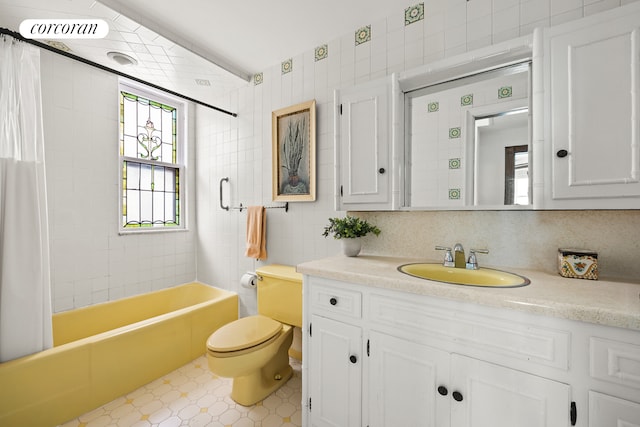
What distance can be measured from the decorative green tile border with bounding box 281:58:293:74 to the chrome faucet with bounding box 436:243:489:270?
69.1 inches

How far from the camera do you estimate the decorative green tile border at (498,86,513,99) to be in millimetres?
1239

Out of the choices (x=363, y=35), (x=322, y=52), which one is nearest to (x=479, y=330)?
(x=363, y=35)

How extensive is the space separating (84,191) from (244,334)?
1.77m

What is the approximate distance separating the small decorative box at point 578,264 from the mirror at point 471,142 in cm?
24

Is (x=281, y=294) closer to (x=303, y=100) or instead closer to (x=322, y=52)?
(x=303, y=100)

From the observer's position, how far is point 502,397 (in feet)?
2.80

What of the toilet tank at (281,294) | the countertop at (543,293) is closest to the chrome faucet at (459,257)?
the countertop at (543,293)

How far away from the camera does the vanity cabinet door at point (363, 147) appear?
4.88 ft

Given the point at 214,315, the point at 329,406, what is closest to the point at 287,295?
the point at 329,406

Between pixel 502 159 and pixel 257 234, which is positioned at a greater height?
pixel 502 159

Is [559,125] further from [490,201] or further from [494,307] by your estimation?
[494,307]

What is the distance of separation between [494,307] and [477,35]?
1.36 meters

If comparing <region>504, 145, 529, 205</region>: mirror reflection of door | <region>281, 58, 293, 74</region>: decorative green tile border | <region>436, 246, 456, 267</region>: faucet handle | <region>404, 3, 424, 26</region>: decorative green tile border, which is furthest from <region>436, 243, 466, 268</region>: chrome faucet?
<region>281, 58, 293, 74</region>: decorative green tile border

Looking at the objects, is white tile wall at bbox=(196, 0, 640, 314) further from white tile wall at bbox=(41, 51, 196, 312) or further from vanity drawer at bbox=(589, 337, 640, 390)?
white tile wall at bbox=(41, 51, 196, 312)
